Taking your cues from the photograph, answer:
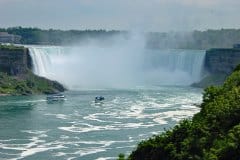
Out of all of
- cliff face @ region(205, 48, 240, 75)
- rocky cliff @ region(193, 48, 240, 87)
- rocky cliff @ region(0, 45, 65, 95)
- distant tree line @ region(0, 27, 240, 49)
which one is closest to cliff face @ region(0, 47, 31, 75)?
rocky cliff @ region(0, 45, 65, 95)

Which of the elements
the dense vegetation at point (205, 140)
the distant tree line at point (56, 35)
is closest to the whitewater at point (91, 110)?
the dense vegetation at point (205, 140)

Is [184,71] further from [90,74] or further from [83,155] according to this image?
[83,155]

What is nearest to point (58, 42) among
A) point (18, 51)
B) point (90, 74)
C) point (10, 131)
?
point (90, 74)

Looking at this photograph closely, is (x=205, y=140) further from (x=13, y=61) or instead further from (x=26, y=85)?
(x=13, y=61)

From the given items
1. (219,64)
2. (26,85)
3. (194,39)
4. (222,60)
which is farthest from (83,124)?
(194,39)

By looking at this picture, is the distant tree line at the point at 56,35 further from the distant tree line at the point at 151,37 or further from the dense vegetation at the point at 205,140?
the dense vegetation at the point at 205,140

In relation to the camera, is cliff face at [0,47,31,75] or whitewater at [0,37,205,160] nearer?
whitewater at [0,37,205,160]

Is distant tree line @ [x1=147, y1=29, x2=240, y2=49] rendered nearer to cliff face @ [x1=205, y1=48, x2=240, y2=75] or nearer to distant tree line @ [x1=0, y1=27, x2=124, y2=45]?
distant tree line @ [x1=0, y1=27, x2=124, y2=45]
